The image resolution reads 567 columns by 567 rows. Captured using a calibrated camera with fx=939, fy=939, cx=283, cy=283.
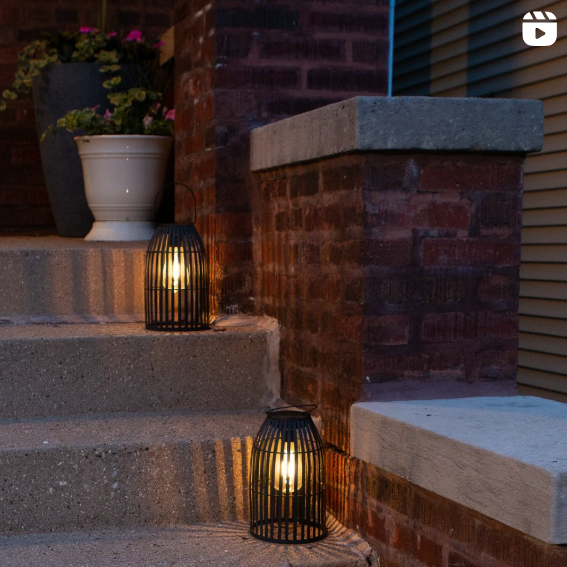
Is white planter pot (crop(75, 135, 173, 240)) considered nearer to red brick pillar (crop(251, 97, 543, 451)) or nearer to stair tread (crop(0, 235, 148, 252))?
stair tread (crop(0, 235, 148, 252))

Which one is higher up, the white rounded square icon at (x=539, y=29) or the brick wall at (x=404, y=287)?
the white rounded square icon at (x=539, y=29)

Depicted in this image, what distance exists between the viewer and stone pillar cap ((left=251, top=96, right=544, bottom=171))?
2305 mm

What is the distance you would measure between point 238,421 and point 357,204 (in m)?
0.75

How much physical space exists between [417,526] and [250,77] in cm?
161

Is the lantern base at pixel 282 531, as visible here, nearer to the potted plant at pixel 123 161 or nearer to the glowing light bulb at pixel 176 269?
the glowing light bulb at pixel 176 269

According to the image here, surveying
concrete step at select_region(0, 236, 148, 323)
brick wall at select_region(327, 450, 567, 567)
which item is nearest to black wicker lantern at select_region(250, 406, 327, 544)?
brick wall at select_region(327, 450, 567, 567)

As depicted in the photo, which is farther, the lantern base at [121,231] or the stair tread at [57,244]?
the lantern base at [121,231]

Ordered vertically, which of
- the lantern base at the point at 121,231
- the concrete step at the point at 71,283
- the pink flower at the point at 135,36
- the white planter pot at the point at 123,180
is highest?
the pink flower at the point at 135,36

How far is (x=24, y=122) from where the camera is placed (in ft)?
17.7

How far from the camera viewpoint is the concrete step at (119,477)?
2.39 m

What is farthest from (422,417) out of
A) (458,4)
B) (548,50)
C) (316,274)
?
(458,4)

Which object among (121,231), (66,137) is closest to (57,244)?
(121,231)

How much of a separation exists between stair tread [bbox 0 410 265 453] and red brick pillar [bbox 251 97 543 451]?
0.98 ft

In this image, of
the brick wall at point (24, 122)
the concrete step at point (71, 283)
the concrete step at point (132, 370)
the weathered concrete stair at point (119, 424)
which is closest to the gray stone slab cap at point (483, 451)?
the weathered concrete stair at point (119, 424)
